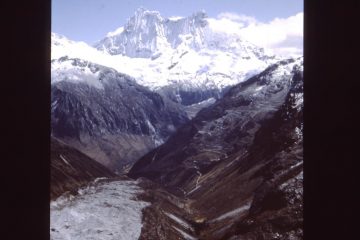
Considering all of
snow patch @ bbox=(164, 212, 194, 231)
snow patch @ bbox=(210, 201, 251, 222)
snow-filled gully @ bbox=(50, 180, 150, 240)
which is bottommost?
snow patch @ bbox=(164, 212, 194, 231)

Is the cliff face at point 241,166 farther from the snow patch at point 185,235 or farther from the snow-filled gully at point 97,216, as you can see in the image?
the snow-filled gully at point 97,216

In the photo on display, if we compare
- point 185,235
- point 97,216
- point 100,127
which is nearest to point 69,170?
point 185,235

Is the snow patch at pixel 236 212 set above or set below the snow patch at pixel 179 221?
above

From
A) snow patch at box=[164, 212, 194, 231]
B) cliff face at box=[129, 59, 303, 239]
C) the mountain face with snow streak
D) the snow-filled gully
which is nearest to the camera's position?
cliff face at box=[129, 59, 303, 239]

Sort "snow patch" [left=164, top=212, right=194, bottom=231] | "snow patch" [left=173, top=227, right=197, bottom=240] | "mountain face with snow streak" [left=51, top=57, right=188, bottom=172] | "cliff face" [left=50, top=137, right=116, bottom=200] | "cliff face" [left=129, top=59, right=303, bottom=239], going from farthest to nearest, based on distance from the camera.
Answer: "mountain face with snow streak" [left=51, top=57, right=188, bottom=172] → "cliff face" [left=50, top=137, right=116, bottom=200] → "snow patch" [left=164, top=212, right=194, bottom=231] → "snow patch" [left=173, top=227, right=197, bottom=240] → "cliff face" [left=129, top=59, right=303, bottom=239]

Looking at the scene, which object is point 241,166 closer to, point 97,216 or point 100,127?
point 97,216

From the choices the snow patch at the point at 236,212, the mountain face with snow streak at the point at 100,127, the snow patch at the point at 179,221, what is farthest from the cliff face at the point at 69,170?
the mountain face with snow streak at the point at 100,127

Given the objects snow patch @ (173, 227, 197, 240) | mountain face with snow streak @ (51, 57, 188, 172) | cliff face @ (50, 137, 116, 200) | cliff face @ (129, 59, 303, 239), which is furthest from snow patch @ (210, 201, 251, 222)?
mountain face with snow streak @ (51, 57, 188, 172)

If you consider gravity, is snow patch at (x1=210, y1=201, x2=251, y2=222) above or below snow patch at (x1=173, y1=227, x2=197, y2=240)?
above

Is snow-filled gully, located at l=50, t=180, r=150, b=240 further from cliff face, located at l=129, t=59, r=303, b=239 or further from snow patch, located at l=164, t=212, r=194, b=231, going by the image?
snow patch, located at l=164, t=212, r=194, b=231

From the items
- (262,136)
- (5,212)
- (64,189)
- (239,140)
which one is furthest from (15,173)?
(239,140)
